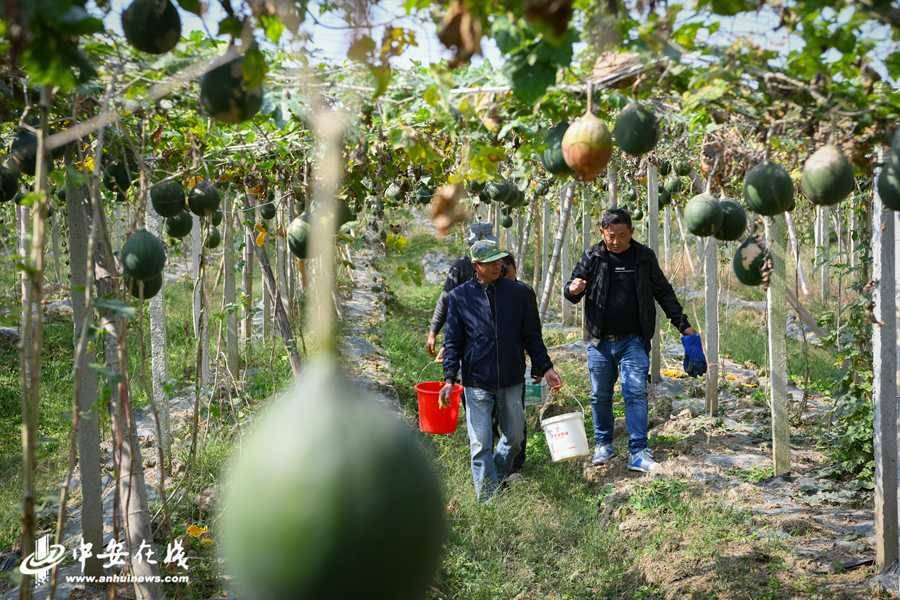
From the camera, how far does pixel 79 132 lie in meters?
1.74

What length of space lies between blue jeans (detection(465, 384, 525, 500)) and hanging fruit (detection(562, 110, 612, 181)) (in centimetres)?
276

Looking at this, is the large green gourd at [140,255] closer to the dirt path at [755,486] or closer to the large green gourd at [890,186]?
the large green gourd at [890,186]

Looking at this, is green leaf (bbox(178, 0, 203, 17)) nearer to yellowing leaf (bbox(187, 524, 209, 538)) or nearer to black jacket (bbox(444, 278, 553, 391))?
yellowing leaf (bbox(187, 524, 209, 538))

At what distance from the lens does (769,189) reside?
2568mm

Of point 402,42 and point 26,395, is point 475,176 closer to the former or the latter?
point 402,42

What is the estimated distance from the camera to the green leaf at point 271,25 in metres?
1.44

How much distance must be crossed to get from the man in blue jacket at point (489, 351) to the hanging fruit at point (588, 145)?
2.48m

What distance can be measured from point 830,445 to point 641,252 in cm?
208

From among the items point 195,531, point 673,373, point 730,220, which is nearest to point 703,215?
point 730,220

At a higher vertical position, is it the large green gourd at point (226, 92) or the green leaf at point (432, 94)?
the green leaf at point (432, 94)

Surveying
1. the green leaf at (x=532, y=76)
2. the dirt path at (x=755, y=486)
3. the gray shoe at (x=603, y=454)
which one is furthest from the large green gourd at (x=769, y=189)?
the gray shoe at (x=603, y=454)

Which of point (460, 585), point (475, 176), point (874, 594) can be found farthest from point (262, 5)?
point (874, 594)

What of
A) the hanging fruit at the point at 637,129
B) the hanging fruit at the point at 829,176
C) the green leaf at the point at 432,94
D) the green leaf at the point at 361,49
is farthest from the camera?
the hanging fruit at the point at 637,129

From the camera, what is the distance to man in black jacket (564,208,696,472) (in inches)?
201
